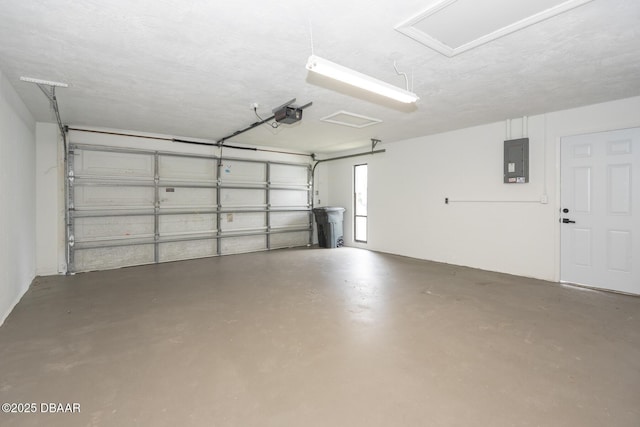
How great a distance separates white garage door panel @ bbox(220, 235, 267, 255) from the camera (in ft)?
22.4

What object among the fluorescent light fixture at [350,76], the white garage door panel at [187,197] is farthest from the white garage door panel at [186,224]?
the fluorescent light fixture at [350,76]

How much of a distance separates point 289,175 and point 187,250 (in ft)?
9.95

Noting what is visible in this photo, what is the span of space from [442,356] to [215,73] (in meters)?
3.35

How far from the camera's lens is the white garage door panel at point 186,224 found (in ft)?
19.7

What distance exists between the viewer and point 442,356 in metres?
2.33

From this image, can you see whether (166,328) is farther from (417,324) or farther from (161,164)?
(161,164)

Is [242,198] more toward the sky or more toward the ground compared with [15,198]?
more toward the sky

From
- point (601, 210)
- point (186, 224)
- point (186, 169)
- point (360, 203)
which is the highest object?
point (186, 169)

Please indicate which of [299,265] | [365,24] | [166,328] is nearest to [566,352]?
[365,24]

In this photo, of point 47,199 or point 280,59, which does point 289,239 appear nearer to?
point 47,199

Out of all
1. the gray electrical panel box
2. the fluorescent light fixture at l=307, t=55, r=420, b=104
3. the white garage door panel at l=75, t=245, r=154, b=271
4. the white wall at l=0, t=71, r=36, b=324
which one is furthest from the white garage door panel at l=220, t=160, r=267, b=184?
the gray electrical panel box

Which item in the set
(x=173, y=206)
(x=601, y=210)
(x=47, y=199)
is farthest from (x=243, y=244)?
→ (x=601, y=210)

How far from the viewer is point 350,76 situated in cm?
238

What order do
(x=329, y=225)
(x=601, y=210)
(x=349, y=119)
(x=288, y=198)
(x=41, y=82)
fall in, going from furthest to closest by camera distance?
1. (x=288, y=198)
2. (x=329, y=225)
3. (x=349, y=119)
4. (x=601, y=210)
5. (x=41, y=82)
